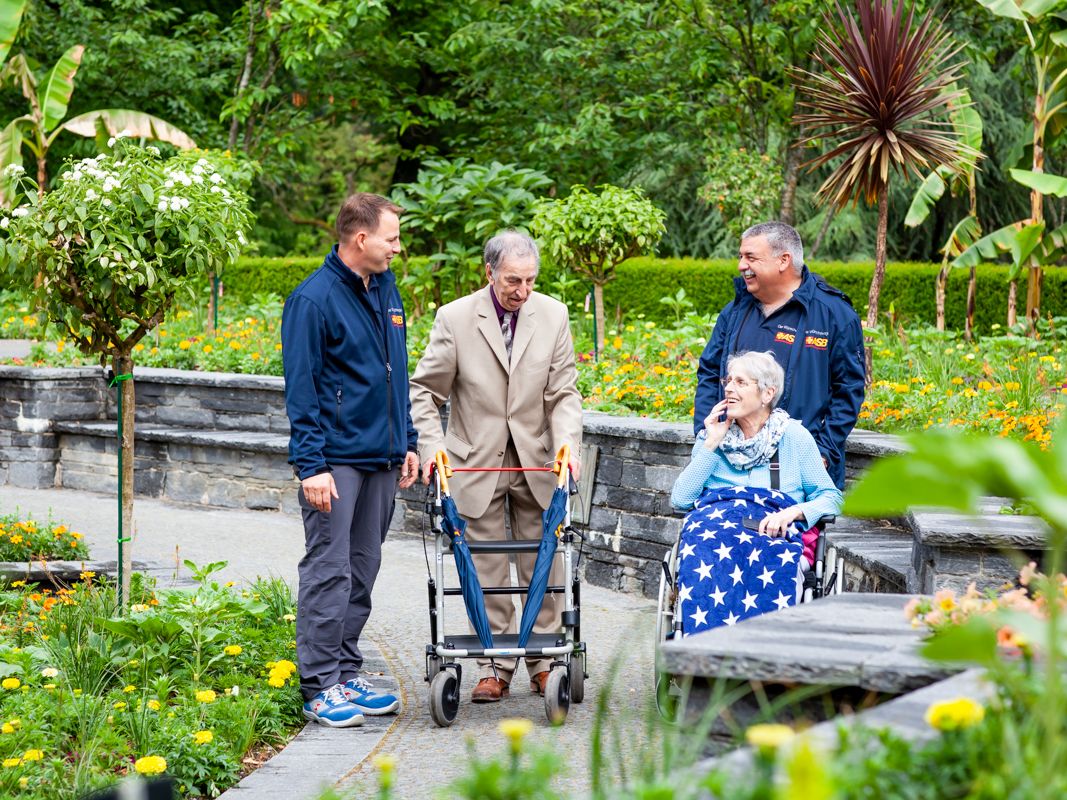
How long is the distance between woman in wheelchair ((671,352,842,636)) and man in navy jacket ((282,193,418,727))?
1120mm

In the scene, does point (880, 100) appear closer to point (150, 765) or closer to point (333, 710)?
point (333, 710)

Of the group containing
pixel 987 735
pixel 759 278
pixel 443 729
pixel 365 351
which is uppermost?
pixel 759 278

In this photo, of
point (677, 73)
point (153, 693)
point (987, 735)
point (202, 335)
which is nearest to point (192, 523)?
point (202, 335)

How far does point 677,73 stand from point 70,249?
12.7m

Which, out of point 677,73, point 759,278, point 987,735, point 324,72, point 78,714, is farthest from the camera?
point 324,72

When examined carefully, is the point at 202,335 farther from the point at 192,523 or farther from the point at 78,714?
the point at 78,714

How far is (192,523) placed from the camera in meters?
8.95

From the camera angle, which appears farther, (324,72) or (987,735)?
(324,72)

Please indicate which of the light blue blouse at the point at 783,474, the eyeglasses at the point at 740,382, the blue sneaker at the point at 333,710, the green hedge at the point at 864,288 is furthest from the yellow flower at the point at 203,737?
the green hedge at the point at 864,288

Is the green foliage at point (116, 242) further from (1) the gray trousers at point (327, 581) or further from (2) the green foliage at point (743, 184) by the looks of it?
(2) the green foliage at point (743, 184)

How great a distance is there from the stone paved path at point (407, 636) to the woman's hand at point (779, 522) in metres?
0.56

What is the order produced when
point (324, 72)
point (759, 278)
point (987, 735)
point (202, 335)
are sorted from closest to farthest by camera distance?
1. point (987, 735)
2. point (759, 278)
3. point (202, 335)
4. point (324, 72)

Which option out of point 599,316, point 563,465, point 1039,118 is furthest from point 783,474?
Answer: point 1039,118

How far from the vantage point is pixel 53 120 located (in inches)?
542
